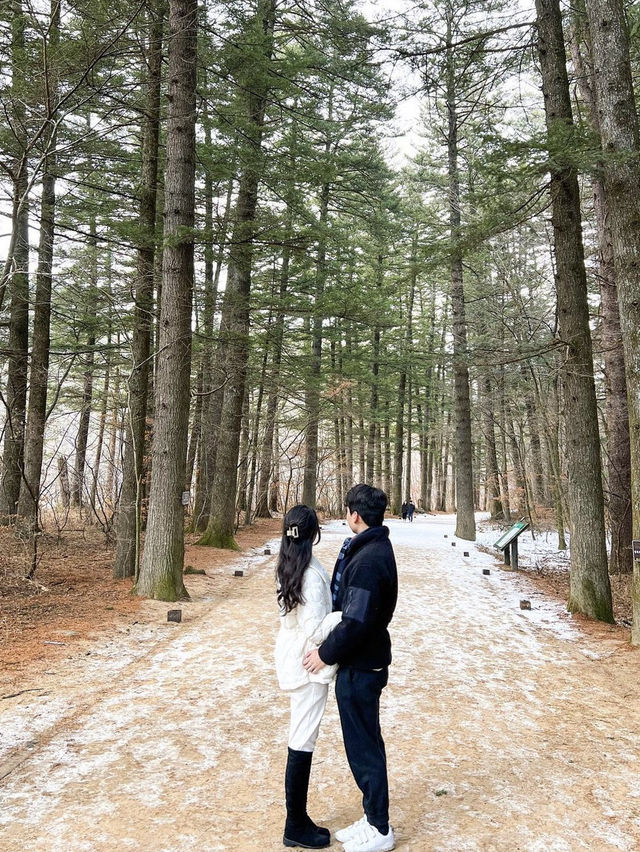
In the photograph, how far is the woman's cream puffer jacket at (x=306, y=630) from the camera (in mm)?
2691

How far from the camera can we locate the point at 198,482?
56.0ft

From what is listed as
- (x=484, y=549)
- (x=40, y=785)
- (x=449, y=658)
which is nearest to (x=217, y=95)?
(x=449, y=658)

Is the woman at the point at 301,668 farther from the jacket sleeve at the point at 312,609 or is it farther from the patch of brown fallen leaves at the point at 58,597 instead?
the patch of brown fallen leaves at the point at 58,597

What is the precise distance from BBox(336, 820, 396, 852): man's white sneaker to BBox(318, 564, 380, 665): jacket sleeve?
2.81 ft

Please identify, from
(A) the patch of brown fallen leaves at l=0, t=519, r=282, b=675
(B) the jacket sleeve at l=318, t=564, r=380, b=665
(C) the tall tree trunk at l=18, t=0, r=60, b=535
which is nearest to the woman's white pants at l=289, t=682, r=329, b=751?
(B) the jacket sleeve at l=318, t=564, r=380, b=665

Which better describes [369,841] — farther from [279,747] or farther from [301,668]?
[279,747]

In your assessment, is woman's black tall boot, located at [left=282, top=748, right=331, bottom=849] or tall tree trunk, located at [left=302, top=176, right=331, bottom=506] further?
tall tree trunk, located at [left=302, top=176, right=331, bottom=506]

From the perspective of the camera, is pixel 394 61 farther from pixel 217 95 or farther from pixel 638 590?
pixel 638 590

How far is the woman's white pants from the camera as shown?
105 inches

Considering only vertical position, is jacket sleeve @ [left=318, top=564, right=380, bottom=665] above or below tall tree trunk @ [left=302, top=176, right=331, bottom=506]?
below

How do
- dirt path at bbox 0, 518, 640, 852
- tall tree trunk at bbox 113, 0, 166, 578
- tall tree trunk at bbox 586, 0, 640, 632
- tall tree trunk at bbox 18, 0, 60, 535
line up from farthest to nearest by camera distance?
tall tree trunk at bbox 18, 0, 60, 535 < tall tree trunk at bbox 113, 0, 166, 578 < tall tree trunk at bbox 586, 0, 640, 632 < dirt path at bbox 0, 518, 640, 852

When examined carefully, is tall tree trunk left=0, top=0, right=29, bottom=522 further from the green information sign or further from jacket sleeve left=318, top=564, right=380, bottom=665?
the green information sign

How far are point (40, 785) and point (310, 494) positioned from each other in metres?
17.2

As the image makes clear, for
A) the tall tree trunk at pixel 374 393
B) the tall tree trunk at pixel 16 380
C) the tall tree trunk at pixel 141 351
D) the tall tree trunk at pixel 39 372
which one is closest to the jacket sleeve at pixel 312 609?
the tall tree trunk at pixel 141 351
